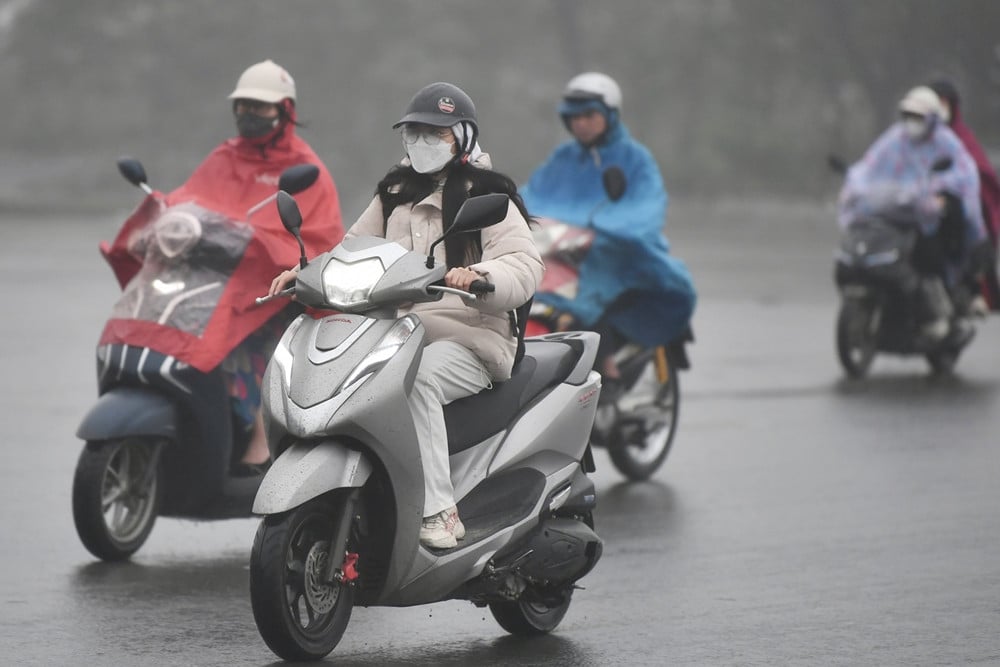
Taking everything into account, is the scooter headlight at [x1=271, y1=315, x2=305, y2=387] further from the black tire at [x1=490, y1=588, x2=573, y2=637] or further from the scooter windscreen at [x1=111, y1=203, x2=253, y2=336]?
the scooter windscreen at [x1=111, y1=203, x2=253, y2=336]

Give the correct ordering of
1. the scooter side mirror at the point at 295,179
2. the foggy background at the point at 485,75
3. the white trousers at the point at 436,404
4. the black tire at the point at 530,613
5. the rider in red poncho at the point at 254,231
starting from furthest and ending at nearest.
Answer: the foggy background at the point at 485,75, the rider in red poncho at the point at 254,231, the scooter side mirror at the point at 295,179, the black tire at the point at 530,613, the white trousers at the point at 436,404

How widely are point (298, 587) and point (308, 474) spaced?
0.37m

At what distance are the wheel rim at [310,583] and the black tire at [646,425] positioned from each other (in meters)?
4.40

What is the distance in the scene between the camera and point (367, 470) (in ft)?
19.1

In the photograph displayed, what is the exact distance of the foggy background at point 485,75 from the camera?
41656 mm

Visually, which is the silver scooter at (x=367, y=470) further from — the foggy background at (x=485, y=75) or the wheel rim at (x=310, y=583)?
the foggy background at (x=485, y=75)

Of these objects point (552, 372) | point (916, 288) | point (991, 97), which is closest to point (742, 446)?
point (916, 288)

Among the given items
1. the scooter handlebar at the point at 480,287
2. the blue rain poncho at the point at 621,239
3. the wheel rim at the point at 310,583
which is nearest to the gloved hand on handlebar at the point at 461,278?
the scooter handlebar at the point at 480,287

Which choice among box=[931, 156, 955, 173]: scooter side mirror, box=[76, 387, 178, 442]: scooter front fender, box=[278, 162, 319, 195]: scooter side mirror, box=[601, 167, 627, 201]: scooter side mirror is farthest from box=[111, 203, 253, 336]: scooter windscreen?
box=[931, 156, 955, 173]: scooter side mirror

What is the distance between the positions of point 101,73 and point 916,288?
35383 mm

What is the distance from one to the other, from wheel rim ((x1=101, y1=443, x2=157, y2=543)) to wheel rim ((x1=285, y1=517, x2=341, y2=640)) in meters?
2.09

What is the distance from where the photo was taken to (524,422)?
255 inches

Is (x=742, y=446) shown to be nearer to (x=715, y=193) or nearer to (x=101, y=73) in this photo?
(x=715, y=193)

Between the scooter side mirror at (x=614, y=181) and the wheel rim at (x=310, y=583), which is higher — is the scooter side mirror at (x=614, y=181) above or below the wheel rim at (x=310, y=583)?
above
